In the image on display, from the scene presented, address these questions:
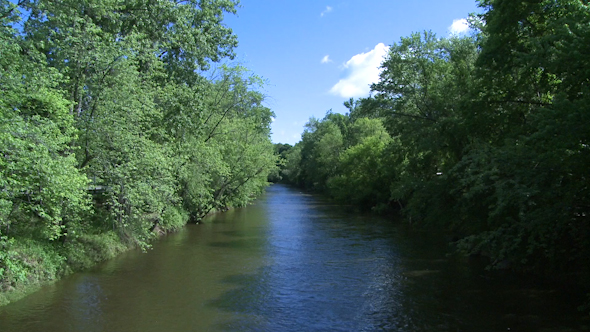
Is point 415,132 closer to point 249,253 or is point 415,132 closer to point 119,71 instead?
point 249,253

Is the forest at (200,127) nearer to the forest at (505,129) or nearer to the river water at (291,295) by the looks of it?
the forest at (505,129)

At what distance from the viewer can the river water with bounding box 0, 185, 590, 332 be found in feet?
39.4

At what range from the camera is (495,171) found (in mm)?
12258

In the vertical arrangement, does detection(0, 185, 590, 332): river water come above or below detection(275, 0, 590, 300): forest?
below

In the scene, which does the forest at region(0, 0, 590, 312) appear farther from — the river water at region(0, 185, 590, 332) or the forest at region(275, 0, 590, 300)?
the river water at region(0, 185, 590, 332)

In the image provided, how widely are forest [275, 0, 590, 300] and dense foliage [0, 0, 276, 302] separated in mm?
12090

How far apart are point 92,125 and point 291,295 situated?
10.1 metres

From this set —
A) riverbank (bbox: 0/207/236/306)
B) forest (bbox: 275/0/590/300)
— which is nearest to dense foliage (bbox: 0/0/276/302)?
riverbank (bbox: 0/207/236/306)

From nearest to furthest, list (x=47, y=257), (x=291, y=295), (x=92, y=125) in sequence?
1. (x=291, y=295)
2. (x=47, y=257)
3. (x=92, y=125)

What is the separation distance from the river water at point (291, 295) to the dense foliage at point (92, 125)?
5.11 ft

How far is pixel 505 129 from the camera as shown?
56.4ft

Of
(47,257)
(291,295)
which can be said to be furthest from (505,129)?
(47,257)

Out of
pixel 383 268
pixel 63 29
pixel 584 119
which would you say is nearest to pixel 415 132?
pixel 383 268

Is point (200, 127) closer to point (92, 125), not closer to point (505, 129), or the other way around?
point (92, 125)
